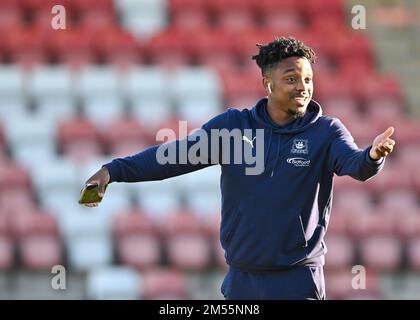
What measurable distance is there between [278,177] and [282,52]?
16.6 inches

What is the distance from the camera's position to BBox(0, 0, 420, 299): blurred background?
714 centimetres

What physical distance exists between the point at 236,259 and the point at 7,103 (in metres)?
4.36

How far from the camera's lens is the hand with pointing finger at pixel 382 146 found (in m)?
3.58

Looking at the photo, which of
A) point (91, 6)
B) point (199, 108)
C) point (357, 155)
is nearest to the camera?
point (357, 155)

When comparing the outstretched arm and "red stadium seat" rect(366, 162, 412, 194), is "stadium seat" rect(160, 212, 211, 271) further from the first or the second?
the outstretched arm

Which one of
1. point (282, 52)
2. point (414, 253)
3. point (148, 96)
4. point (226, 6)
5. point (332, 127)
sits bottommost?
point (414, 253)

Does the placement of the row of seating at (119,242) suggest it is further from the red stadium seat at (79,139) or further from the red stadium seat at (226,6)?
the red stadium seat at (226,6)

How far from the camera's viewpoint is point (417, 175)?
782 centimetres

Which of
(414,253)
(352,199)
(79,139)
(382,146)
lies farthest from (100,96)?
(382,146)

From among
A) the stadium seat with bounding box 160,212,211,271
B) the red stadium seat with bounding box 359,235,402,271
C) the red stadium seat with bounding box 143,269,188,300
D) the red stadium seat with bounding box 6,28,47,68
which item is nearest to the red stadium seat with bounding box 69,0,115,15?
the red stadium seat with bounding box 6,28,47,68

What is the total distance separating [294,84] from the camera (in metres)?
3.92

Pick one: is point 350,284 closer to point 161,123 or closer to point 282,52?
point 161,123

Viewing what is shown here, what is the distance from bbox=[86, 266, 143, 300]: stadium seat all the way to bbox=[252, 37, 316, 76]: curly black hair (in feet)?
9.92
